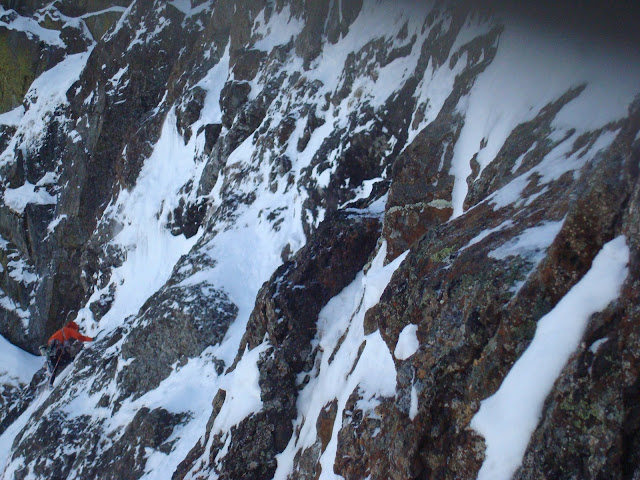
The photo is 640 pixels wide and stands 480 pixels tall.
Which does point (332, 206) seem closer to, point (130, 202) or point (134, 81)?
point (130, 202)

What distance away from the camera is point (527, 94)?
1034 cm

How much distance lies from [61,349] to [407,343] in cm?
2142

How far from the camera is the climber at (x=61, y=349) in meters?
23.5

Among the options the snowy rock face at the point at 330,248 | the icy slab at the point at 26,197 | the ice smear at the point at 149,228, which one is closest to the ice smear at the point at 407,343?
the snowy rock face at the point at 330,248

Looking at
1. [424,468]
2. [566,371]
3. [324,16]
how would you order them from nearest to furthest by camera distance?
[566,371] < [424,468] < [324,16]

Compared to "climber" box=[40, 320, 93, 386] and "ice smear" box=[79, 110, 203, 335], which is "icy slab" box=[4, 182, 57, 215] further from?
"climber" box=[40, 320, 93, 386]

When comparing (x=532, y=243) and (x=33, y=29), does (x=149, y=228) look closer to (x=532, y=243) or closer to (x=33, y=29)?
(x=532, y=243)

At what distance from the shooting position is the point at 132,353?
17984 mm

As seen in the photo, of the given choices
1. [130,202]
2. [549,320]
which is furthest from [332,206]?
[130,202]

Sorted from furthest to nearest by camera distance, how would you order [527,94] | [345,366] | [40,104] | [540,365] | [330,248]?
[40,104] → [330,248] → [527,94] → [345,366] → [540,365]

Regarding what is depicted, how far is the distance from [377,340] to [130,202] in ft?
82.1

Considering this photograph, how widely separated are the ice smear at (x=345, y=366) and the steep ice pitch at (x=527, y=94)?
247 cm

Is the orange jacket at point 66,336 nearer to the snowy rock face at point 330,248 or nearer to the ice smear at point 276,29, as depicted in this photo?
the snowy rock face at point 330,248

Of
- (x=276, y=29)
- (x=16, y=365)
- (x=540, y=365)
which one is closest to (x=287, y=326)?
(x=540, y=365)
